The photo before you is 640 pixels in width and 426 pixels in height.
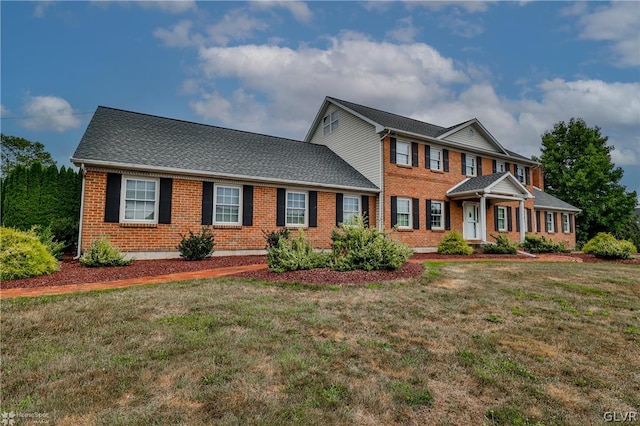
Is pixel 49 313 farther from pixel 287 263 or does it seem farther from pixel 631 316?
pixel 631 316

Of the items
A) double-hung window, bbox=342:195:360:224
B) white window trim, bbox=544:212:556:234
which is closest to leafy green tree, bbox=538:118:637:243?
white window trim, bbox=544:212:556:234

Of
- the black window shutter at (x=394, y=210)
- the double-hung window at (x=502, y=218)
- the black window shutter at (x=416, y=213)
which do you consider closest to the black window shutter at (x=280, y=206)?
the black window shutter at (x=394, y=210)

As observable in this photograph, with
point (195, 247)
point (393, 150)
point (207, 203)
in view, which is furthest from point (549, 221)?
point (195, 247)

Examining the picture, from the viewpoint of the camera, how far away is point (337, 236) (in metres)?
8.55

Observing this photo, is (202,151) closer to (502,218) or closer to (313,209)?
(313,209)

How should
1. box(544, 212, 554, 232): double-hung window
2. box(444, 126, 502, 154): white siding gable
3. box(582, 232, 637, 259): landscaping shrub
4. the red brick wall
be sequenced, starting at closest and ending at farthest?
the red brick wall → box(582, 232, 637, 259): landscaping shrub → box(444, 126, 502, 154): white siding gable → box(544, 212, 554, 232): double-hung window

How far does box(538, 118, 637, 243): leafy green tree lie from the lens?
29719 millimetres

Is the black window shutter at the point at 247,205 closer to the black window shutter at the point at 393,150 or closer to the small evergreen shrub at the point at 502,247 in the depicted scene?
the black window shutter at the point at 393,150

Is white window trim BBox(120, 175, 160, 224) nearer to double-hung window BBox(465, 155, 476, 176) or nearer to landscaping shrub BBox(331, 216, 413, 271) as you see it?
landscaping shrub BBox(331, 216, 413, 271)

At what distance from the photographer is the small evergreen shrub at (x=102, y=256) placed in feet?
27.6

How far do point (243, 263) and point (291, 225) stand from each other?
146 inches

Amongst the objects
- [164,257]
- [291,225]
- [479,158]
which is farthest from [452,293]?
[479,158]

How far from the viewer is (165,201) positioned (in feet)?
35.0

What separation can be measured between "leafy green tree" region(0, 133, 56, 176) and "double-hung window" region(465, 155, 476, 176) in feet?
101
